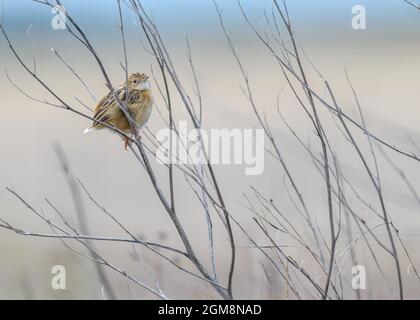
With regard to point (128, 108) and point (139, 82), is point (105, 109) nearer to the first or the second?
point (128, 108)

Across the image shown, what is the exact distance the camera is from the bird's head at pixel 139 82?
19.9 feet

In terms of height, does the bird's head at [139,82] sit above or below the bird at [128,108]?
above

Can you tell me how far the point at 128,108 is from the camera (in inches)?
216

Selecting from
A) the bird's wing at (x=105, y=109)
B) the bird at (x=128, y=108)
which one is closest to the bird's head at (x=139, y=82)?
the bird at (x=128, y=108)

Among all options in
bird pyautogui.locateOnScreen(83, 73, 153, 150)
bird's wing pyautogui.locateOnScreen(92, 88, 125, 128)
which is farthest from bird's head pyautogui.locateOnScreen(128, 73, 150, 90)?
bird's wing pyautogui.locateOnScreen(92, 88, 125, 128)

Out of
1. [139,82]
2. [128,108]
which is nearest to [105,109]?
[128,108]

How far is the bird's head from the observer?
6.06 m

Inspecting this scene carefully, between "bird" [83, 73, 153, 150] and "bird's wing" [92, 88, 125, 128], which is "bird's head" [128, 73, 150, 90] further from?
"bird's wing" [92, 88, 125, 128]

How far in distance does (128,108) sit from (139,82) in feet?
2.26

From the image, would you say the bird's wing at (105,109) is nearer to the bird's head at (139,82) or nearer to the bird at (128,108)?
the bird at (128,108)
